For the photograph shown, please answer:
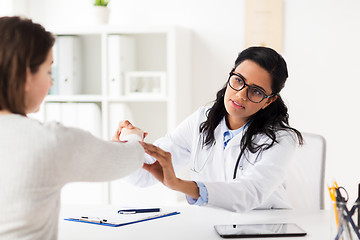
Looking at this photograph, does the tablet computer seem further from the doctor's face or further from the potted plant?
the potted plant

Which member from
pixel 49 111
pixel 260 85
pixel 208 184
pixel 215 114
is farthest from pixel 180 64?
pixel 208 184

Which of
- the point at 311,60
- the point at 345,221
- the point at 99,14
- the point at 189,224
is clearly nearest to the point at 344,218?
the point at 345,221

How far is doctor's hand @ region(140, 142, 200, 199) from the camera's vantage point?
1.62 metres

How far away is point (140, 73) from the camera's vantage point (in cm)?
332

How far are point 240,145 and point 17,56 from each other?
1.10 meters

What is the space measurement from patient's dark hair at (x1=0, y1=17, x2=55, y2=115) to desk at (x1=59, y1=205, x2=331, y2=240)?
20.6 inches

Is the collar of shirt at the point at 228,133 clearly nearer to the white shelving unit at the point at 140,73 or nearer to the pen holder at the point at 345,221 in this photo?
the pen holder at the point at 345,221

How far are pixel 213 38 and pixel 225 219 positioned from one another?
6.26 feet

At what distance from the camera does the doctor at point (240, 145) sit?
172cm

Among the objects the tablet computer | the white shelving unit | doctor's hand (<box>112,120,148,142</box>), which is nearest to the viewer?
the tablet computer

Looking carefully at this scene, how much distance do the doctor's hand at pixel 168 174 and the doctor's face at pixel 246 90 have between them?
424mm

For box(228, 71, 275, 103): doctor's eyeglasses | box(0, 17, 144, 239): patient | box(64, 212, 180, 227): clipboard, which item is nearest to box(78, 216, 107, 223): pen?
box(64, 212, 180, 227): clipboard

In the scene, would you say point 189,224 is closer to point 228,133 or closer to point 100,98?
point 228,133

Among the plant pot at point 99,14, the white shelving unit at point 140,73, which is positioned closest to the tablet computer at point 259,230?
the white shelving unit at point 140,73
